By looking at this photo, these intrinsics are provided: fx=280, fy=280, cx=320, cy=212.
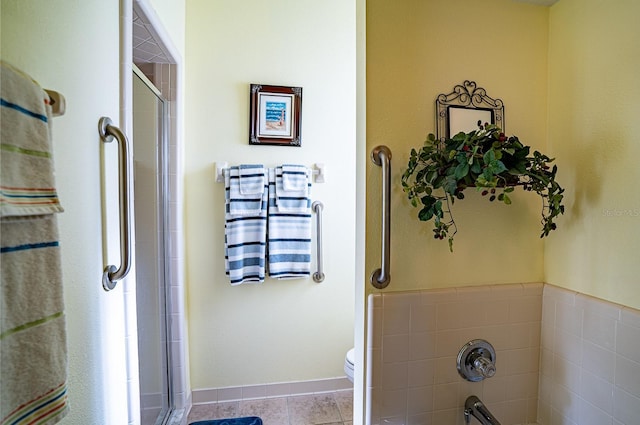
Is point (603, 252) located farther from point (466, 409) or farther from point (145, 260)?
point (145, 260)

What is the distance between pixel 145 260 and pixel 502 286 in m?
1.55

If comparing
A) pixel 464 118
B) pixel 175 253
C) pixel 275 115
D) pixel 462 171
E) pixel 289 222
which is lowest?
pixel 175 253

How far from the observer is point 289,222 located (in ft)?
6.05

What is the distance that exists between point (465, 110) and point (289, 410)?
1.97 metres

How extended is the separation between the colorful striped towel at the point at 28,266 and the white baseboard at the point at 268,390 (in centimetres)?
162

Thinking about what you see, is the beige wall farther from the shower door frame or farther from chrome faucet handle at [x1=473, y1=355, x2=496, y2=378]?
chrome faucet handle at [x1=473, y1=355, x2=496, y2=378]

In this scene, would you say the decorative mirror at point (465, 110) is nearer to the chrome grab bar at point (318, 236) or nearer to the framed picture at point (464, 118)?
the framed picture at point (464, 118)

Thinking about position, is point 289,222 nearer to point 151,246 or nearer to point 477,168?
point 151,246

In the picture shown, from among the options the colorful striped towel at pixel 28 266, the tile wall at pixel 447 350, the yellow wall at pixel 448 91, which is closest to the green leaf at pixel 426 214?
the yellow wall at pixel 448 91

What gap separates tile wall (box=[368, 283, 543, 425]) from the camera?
0.93 metres

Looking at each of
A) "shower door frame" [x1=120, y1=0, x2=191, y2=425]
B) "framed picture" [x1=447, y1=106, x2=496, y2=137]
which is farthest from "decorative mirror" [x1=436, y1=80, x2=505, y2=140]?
"shower door frame" [x1=120, y1=0, x2=191, y2=425]

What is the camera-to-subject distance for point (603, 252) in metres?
0.87

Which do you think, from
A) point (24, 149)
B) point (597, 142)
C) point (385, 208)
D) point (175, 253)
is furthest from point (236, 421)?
point (597, 142)

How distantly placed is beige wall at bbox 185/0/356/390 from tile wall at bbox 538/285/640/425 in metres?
1.19
